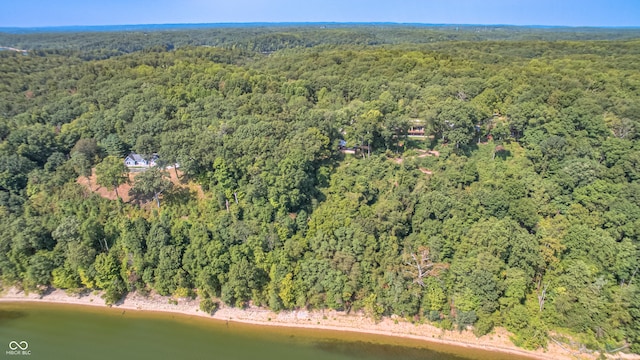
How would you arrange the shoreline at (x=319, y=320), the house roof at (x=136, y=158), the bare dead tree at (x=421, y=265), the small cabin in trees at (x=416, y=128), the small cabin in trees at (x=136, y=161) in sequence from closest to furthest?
the shoreline at (x=319, y=320) < the bare dead tree at (x=421, y=265) < the small cabin in trees at (x=136, y=161) < the house roof at (x=136, y=158) < the small cabin in trees at (x=416, y=128)

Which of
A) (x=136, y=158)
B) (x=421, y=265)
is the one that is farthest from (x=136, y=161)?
(x=421, y=265)

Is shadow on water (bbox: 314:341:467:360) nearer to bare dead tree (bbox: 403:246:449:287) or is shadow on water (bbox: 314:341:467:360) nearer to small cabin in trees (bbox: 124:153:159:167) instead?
bare dead tree (bbox: 403:246:449:287)

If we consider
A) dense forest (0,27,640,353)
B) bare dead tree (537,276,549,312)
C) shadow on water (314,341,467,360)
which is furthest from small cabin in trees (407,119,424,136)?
shadow on water (314,341,467,360)

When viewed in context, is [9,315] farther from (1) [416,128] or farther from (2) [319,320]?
(1) [416,128]

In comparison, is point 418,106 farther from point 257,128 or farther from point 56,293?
point 56,293

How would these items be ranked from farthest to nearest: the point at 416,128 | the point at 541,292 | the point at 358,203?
1. the point at 416,128
2. the point at 358,203
3. the point at 541,292

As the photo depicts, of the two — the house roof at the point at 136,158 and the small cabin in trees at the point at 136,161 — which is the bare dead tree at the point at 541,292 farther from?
the house roof at the point at 136,158

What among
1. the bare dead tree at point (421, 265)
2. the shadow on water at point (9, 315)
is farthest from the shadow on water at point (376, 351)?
the shadow on water at point (9, 315)
